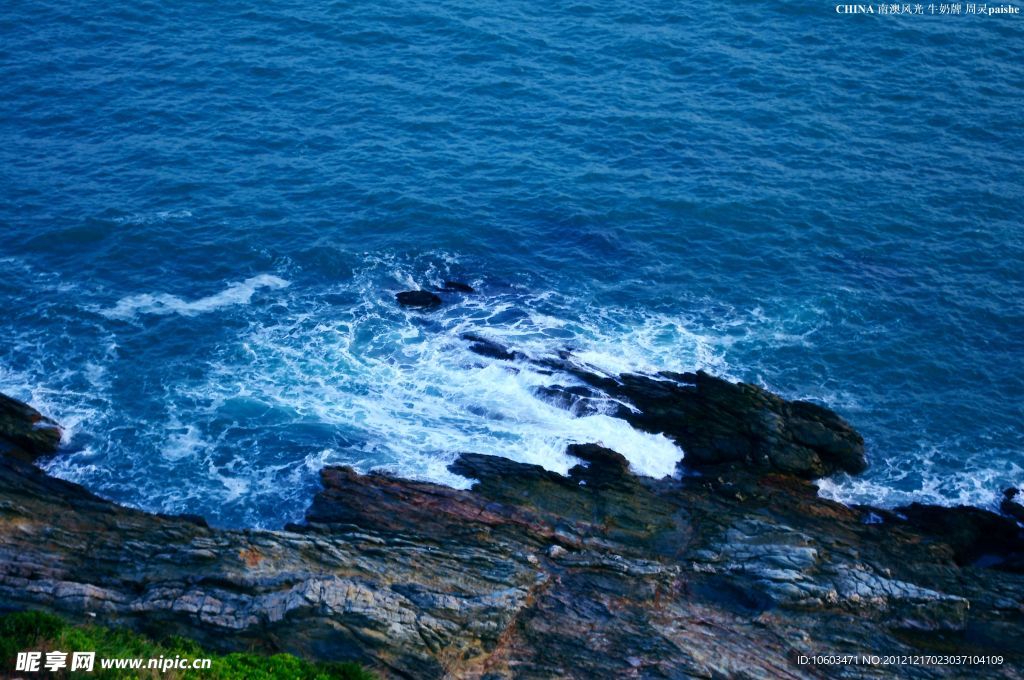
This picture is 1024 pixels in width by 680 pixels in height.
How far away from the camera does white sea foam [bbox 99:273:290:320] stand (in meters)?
65.8

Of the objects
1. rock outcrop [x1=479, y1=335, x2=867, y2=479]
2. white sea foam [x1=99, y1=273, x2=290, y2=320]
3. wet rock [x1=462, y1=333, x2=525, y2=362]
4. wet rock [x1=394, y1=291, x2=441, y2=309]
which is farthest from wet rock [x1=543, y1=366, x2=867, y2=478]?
white sea foam [x1=99, y1=273, x2=290, y2=320]

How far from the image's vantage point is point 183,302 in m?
66.9

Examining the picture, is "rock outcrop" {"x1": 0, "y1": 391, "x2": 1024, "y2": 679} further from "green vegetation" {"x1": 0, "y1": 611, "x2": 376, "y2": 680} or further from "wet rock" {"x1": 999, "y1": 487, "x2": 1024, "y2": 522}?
"green vegetation" {"x1": 0, "y1": 611, "x2": 376, "y2": 680}

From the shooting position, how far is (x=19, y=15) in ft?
320

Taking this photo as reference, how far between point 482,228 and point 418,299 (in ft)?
33.2

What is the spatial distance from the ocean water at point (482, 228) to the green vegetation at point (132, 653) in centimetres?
1670

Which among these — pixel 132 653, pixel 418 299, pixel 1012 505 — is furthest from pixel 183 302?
pixel 1012 505

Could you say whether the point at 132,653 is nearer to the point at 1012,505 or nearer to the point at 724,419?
the point at 724,419

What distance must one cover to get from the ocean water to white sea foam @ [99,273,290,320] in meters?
0.28

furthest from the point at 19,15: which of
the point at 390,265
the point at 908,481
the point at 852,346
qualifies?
the point at 908,481

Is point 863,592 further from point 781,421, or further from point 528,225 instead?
point 528,225

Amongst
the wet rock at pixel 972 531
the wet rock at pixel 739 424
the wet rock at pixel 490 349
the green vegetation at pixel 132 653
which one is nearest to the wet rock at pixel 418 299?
the wet rock at pixel 490 349

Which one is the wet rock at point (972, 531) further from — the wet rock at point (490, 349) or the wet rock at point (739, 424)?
the wet rock at point (490, 349)

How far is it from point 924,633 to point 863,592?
3022mm
